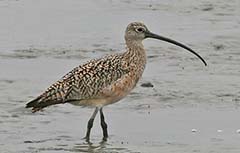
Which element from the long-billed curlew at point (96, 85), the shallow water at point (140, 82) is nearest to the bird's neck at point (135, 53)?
the long-billed curlew at point (96, 85)

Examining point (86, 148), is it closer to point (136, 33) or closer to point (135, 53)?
point (135, 53)

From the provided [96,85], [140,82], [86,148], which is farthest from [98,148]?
[140,82]

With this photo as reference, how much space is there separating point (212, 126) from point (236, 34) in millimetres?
5162

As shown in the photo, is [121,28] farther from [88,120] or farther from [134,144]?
[134,144]

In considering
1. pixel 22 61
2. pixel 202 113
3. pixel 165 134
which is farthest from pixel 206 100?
A: pixel 22 61

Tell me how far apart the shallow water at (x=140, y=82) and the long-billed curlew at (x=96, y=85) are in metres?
0.35

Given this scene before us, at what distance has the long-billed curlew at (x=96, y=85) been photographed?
41.4ft

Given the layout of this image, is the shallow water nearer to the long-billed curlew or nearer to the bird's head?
the long-billed curlew

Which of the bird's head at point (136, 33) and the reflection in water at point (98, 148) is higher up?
the bird's head at point (136, 33)

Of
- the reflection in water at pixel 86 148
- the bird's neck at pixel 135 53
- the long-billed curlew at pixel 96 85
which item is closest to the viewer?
the reflection in water at pixel 86 148

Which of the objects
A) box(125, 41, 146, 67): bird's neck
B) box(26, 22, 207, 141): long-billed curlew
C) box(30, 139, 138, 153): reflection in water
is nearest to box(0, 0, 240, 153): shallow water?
box(30, 139, 138, 153): reflection in water

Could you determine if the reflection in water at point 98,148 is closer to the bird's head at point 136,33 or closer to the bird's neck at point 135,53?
the bird's neck at point 135,53

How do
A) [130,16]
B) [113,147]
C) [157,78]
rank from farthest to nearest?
[130,16] < [157,78] < [113,147]

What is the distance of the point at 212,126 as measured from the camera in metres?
13.0
